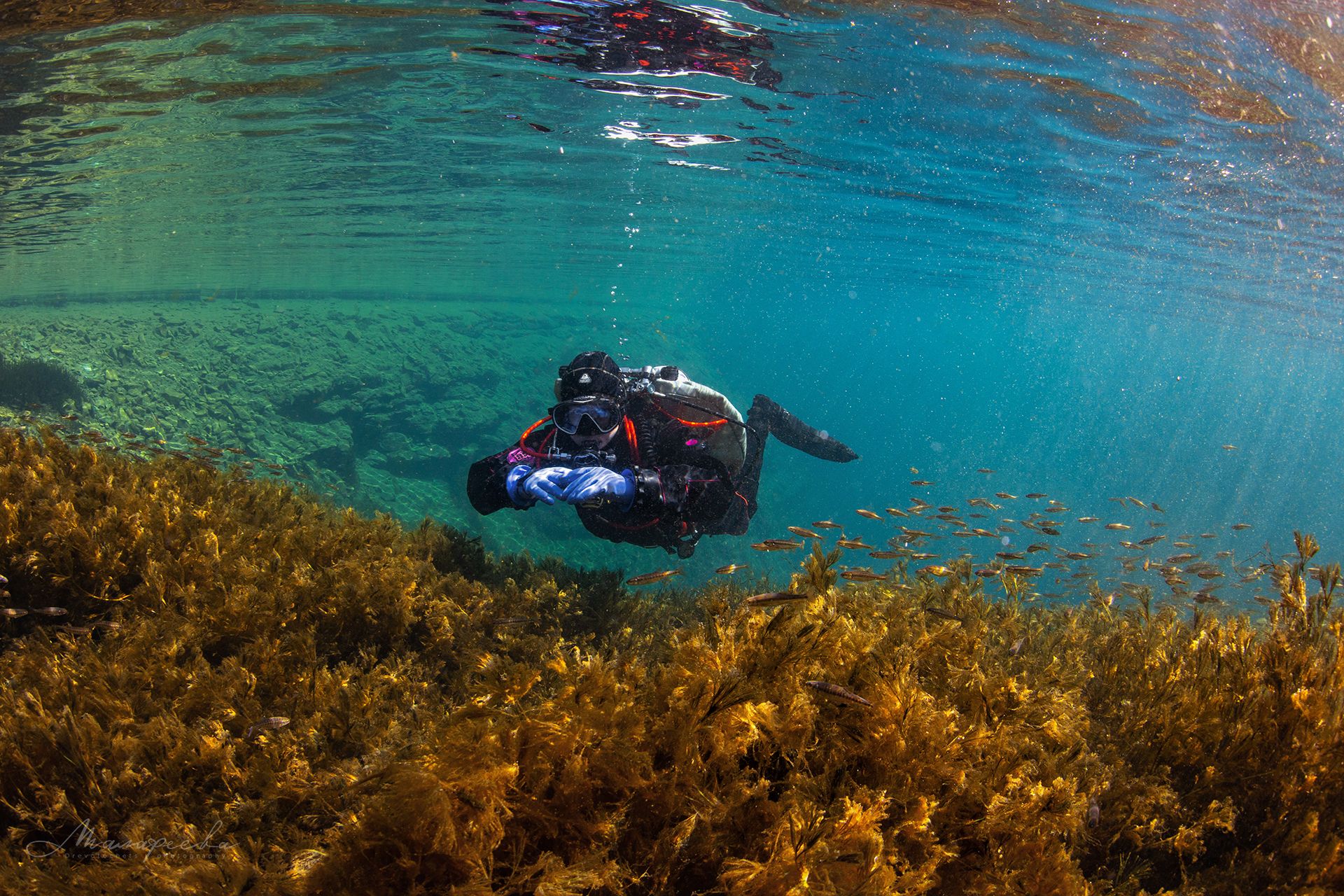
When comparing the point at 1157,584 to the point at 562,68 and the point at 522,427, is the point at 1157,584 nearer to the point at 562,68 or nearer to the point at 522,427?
the point at 522,427

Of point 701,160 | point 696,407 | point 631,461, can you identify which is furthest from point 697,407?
point 701,160

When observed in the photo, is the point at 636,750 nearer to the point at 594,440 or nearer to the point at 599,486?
the point at 599,486

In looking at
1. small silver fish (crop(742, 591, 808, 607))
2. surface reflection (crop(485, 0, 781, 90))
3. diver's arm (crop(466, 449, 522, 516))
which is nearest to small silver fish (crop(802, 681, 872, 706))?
small silver fish (crop(742, 591, 808, 607))

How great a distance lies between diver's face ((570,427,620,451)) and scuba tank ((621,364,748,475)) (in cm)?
91

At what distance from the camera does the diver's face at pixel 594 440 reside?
18.0 ft

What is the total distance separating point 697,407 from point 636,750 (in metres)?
4.74

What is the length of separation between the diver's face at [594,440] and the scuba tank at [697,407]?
908mm

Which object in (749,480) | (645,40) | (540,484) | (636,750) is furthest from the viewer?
(645,40)

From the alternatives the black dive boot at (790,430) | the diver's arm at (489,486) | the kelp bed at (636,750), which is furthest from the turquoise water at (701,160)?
the kelp bed at (636,750)

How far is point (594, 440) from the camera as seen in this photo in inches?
217

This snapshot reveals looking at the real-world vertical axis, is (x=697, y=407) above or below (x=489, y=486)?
above

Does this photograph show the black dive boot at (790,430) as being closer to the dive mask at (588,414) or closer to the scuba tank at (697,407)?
the scuba tank at (697,407)

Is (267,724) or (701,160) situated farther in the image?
(701,160)

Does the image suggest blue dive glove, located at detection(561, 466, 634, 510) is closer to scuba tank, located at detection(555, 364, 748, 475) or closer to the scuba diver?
the scuba diver
